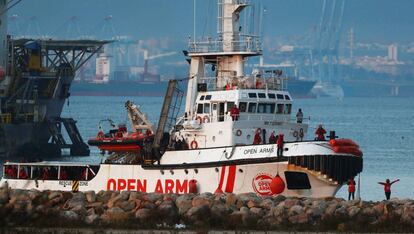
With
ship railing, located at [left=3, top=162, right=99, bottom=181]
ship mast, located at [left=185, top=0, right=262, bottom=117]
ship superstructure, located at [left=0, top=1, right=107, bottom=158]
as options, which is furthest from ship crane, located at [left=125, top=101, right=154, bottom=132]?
ship superstructure, located at [left=0, top=1, right=107, bottom=158]

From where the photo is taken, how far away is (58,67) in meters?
90.8

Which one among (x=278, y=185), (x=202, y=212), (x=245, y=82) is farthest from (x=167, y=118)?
(x=202, y=212)

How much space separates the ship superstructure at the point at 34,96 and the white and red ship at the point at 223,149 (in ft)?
105

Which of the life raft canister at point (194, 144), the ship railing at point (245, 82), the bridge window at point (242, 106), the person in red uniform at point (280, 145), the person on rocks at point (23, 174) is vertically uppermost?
the ship railing at point (245, 82)

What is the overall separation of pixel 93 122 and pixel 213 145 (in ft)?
316

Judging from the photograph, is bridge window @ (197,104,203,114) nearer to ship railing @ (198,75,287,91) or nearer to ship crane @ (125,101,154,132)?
ship railing @ (198,75,287,91)

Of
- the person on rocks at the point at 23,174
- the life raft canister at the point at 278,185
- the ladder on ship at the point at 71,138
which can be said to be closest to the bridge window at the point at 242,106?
the life raft canister at the point at 278,185

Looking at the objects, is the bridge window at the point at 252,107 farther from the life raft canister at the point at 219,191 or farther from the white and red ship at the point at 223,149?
the life raft canister at the point at 219,191

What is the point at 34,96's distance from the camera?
284ft

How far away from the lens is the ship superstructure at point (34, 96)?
3273 inches

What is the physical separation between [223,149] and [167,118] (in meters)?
3.78

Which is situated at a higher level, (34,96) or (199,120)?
(199,120)

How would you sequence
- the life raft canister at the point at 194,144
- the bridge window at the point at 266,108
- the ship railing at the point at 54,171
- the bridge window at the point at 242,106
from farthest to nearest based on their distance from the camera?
the ship railing at the point at 54,171 < the life raft canister at the point at 194,144 < the bridge window at the point at 266,108 < the bridge window at the point at 242,106

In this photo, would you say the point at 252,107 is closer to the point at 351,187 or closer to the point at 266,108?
the point at 266,108
